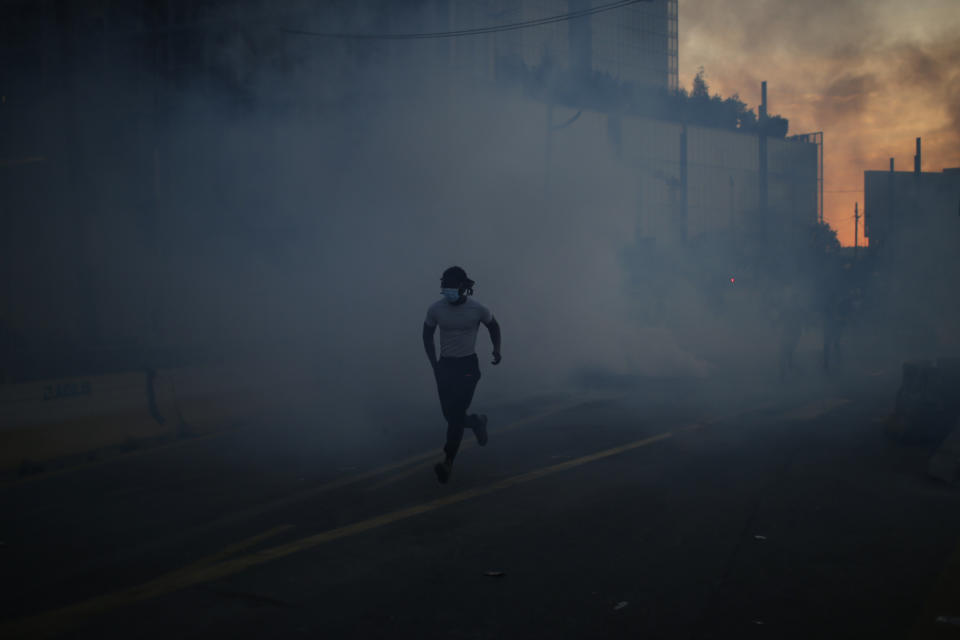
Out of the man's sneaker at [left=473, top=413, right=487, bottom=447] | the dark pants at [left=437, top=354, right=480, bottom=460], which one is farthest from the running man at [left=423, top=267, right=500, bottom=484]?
the man's sneaker at [left=473, top=413, right=487, bottom=447]

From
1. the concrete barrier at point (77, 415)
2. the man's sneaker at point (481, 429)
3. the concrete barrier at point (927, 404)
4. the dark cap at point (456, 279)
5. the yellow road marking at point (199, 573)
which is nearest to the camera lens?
the yellow road marking at point (199, 573)

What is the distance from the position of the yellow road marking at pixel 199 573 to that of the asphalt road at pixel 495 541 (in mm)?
15

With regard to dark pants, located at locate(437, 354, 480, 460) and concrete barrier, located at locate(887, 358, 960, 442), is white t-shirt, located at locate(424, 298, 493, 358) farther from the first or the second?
concrete barrier, located at locate(887, 358, 960, 442)

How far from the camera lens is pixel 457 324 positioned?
5.39 meters

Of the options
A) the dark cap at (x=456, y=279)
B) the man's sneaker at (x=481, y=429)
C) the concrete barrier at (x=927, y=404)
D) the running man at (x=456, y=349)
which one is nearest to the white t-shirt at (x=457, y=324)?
the running man at (x=456, y=349)

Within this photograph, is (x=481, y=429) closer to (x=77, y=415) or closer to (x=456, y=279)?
(x=456, y=279)

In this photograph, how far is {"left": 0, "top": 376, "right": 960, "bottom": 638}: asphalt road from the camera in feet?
10.2

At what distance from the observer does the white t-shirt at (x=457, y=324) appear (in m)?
5.40

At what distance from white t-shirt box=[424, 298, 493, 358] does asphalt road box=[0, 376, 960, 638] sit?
864 millimetres

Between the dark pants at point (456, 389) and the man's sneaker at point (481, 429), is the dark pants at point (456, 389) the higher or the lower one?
the higher one

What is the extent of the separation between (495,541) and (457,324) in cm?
172

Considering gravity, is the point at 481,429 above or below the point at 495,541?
above

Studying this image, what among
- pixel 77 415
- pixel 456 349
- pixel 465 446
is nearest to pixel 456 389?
pixel 456 349

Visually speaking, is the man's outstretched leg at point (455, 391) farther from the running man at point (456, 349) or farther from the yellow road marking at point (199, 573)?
the yellow road marking at point (199, 573)
